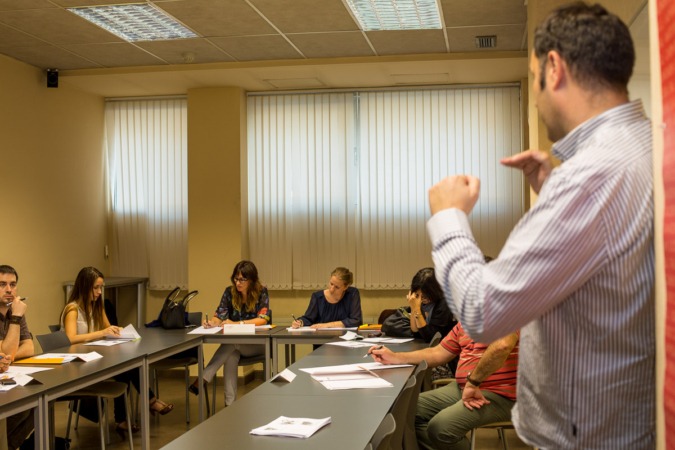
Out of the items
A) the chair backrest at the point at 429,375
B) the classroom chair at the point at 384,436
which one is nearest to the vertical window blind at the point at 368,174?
the chair backrest at the point at 429,375

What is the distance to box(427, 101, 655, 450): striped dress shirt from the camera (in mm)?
1150

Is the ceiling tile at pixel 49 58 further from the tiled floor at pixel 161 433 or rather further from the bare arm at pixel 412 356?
the bare arm at pixel 412 356

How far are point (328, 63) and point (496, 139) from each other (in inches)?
79.5

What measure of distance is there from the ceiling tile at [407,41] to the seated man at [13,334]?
3.50 m

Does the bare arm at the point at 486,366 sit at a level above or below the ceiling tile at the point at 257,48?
below

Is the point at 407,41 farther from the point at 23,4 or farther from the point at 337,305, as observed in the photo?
the point at 23,4

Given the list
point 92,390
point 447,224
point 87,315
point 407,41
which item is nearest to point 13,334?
point 92,390

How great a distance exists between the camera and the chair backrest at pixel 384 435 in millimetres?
2465

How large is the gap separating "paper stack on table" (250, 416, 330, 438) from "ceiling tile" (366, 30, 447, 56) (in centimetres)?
424

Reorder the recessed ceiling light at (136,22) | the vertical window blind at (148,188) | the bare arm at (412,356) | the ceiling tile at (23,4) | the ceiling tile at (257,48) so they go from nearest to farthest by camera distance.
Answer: the bare arm at (412,356) → the ceiling tile at (23,4) → the recessed ceiling light at (136,22) → the ceiling tile at (257,48) → the vertical window blind at (148,188)

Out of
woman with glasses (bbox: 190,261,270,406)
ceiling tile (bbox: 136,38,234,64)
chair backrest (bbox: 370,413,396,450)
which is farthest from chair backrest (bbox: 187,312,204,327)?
chair backrest (bbox: 370,413,396,450)

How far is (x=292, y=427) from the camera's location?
2971mm

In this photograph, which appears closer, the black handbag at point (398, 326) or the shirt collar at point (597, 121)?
the shirt collar at point (597, 121)

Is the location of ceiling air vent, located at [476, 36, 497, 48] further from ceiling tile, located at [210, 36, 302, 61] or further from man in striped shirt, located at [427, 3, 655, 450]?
man in striped shirt, located at [427, 3, 655, 450]
